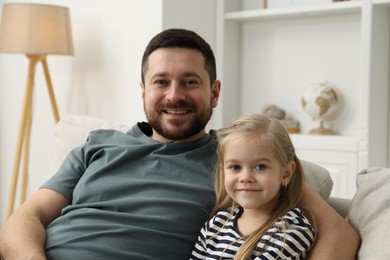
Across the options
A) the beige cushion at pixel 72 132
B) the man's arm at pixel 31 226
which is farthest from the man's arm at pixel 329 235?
the beige cushion at pixel 72 132

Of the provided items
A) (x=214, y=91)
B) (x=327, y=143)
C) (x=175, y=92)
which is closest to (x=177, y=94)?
(x=175, y=92)

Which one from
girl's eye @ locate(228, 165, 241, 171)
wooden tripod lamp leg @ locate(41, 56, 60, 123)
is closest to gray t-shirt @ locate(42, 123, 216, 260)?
girl's eye @ locate(228, 165, 241, 171)

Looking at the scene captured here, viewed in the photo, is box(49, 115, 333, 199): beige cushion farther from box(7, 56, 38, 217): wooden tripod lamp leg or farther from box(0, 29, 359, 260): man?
box(7, 56, 38, 217): wooden tripod lamp leg

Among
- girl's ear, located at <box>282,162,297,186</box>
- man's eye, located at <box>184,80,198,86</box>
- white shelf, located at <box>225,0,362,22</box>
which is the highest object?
white shelf, located at <box>225,0,362,22</box>

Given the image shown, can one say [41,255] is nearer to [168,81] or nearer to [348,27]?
[168,81]

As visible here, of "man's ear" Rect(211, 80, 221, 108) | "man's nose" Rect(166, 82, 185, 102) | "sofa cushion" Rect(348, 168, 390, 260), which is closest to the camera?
"sofa cushion" Rect(348, 168, 390, 260)

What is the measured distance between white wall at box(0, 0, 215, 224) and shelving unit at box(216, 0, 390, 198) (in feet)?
0.82

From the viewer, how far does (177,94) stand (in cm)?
181

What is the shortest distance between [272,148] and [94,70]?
220 centimetres

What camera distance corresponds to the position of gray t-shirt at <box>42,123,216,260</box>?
1621 millimetres

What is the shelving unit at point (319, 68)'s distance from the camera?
290cm

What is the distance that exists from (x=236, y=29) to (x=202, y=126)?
70.0 inches

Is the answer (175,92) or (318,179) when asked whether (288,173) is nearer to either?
(318,179)

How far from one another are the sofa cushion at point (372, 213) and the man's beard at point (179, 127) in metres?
0.50
